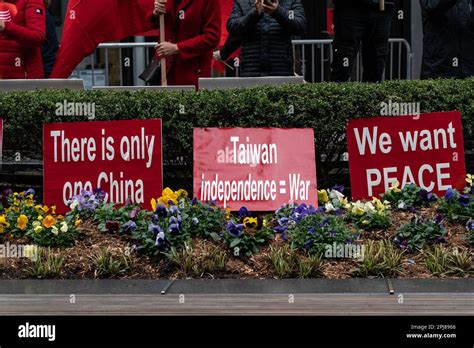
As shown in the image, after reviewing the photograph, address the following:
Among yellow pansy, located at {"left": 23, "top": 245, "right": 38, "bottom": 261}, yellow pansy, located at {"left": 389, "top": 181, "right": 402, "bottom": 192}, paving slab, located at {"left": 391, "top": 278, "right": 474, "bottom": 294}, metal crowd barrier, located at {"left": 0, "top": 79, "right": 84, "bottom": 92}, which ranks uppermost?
metal crowd barrier, located at {"left": 0, "top": 79, "right": 84, "bottom": 92}

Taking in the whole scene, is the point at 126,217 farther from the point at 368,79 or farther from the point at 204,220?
the point at 368,79

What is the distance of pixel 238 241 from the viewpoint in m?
6.85

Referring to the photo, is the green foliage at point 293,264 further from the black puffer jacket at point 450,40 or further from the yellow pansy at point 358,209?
the black puffer jacket at point 450,40

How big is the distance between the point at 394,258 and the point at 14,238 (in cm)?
268

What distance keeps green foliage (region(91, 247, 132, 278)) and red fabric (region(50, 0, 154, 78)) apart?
5160 mm

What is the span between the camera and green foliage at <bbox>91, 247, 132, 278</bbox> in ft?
21.9

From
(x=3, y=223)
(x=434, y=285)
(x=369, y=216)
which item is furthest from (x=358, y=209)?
(x=3, y=223)

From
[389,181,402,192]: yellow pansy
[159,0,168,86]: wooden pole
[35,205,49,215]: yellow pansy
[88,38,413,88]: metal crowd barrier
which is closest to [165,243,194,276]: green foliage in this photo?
[35,205,49,215]: yellow pansy

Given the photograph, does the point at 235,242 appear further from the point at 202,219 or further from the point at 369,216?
the point at 369,216

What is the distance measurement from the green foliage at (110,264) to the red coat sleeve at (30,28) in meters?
4.67

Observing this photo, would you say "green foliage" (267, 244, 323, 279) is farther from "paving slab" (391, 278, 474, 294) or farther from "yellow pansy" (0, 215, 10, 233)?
"yellow pansy" (0, 215, 10, 233)

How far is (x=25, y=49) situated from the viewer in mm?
11180
